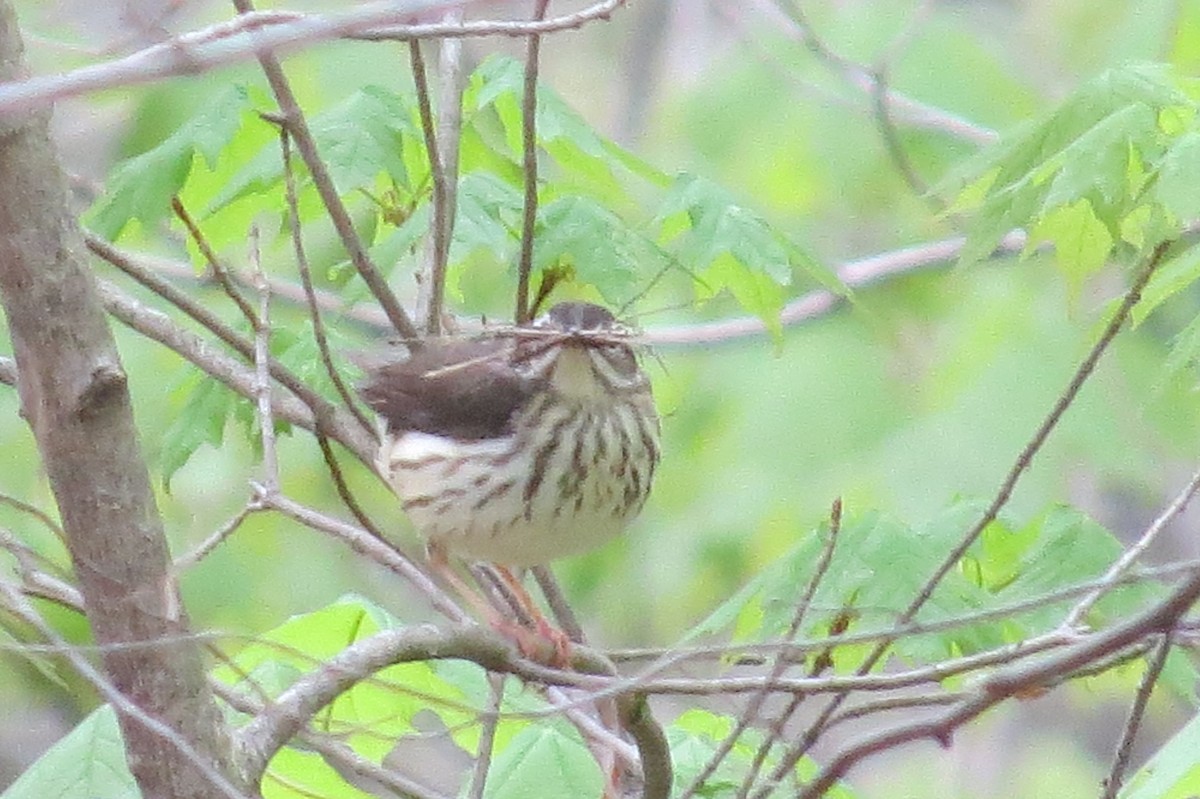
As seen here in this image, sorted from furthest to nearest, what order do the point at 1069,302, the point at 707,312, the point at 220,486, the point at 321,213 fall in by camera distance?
the point at 220,486, the point at 707,312, the point at 321,213, the point at 1069,302

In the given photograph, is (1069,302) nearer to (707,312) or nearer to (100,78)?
(100,78)

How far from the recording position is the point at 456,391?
3.41 meters

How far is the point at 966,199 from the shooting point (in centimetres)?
298

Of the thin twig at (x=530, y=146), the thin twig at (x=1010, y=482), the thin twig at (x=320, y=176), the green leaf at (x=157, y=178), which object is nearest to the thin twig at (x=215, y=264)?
the green leaf at (x=157, y=178)

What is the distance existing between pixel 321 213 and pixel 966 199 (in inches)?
44.6

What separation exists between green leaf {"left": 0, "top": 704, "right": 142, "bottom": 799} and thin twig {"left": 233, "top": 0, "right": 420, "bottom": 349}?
0.81 m

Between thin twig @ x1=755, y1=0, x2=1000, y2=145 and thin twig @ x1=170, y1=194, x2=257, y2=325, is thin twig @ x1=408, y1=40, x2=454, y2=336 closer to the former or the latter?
thin twig @ x1=170, y1=194, x2=257, y2=325

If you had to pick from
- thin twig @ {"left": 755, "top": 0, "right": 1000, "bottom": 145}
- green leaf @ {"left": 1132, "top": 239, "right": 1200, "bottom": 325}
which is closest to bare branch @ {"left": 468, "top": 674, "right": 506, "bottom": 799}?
green leaf @ {"left": 1132, "top": 239, "right": 1200, "bottom": 325}

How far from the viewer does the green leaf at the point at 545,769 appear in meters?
2.67

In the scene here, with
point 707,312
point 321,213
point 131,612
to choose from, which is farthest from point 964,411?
point 131,612

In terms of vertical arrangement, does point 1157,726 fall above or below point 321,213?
below

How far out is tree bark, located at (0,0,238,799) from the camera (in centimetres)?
184

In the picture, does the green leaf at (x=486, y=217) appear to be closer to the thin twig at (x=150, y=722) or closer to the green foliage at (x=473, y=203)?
the green foliage at (x=473, y=203)

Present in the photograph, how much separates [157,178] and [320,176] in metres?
0.27
